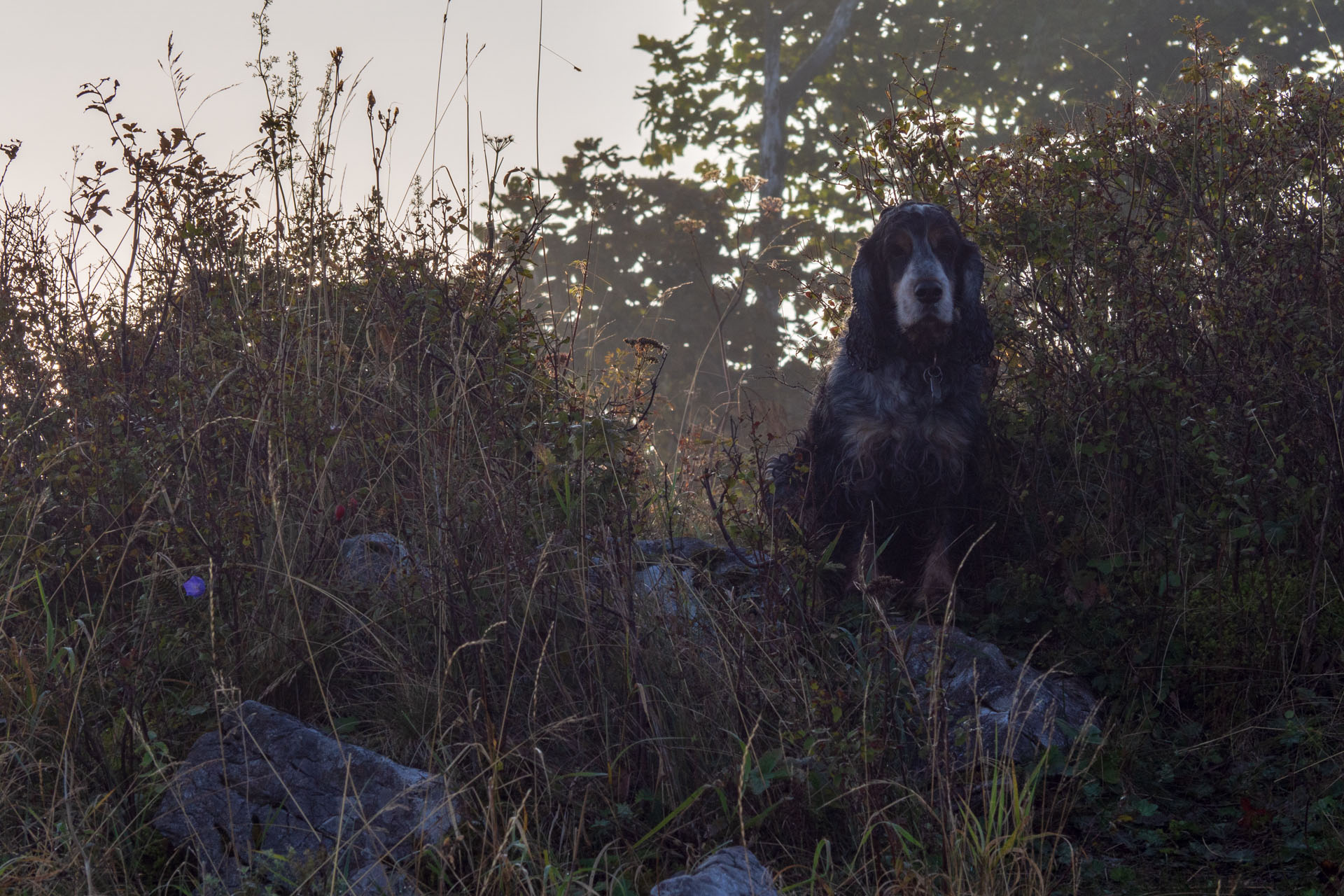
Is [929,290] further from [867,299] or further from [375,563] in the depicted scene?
[375,563]

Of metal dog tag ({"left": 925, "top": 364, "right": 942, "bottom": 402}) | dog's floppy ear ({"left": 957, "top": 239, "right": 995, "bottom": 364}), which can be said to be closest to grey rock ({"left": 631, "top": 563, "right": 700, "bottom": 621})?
metal dog tag ({"left": 925, "top": 364, "right": 942, "bottom": 402})

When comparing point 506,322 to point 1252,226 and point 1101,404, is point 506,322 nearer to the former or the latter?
point 1101,404

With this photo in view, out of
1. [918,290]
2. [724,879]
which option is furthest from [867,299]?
[724,879]

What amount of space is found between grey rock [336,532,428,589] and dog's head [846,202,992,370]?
1940 millimetres

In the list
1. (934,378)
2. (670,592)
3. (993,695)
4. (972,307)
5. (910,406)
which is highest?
(972,307)

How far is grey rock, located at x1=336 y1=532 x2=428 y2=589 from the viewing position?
127 inches

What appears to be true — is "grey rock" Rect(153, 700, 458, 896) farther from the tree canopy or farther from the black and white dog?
the tree canopy

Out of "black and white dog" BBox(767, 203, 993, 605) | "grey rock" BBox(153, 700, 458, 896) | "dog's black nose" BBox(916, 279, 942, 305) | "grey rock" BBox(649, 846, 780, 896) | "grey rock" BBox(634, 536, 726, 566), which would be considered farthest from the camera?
"black and white dog" BBox(767, 203, 993, 605)

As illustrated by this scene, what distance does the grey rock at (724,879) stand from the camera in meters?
2.19

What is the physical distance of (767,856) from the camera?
8.22ft

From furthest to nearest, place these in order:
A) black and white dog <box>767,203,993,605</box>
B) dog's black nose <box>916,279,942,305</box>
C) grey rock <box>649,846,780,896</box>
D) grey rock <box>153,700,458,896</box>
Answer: black and white dog <box>767,203,993,605</box>, dog's black nose <box>916,279,942,305</box>, grey rock <box>153,700,458,896</box>, grey rock <box>649,846,780,896</box>

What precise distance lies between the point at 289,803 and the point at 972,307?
2.93 metres

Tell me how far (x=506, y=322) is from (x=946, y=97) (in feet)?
57.8

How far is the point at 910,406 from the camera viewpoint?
4273 millimetres
